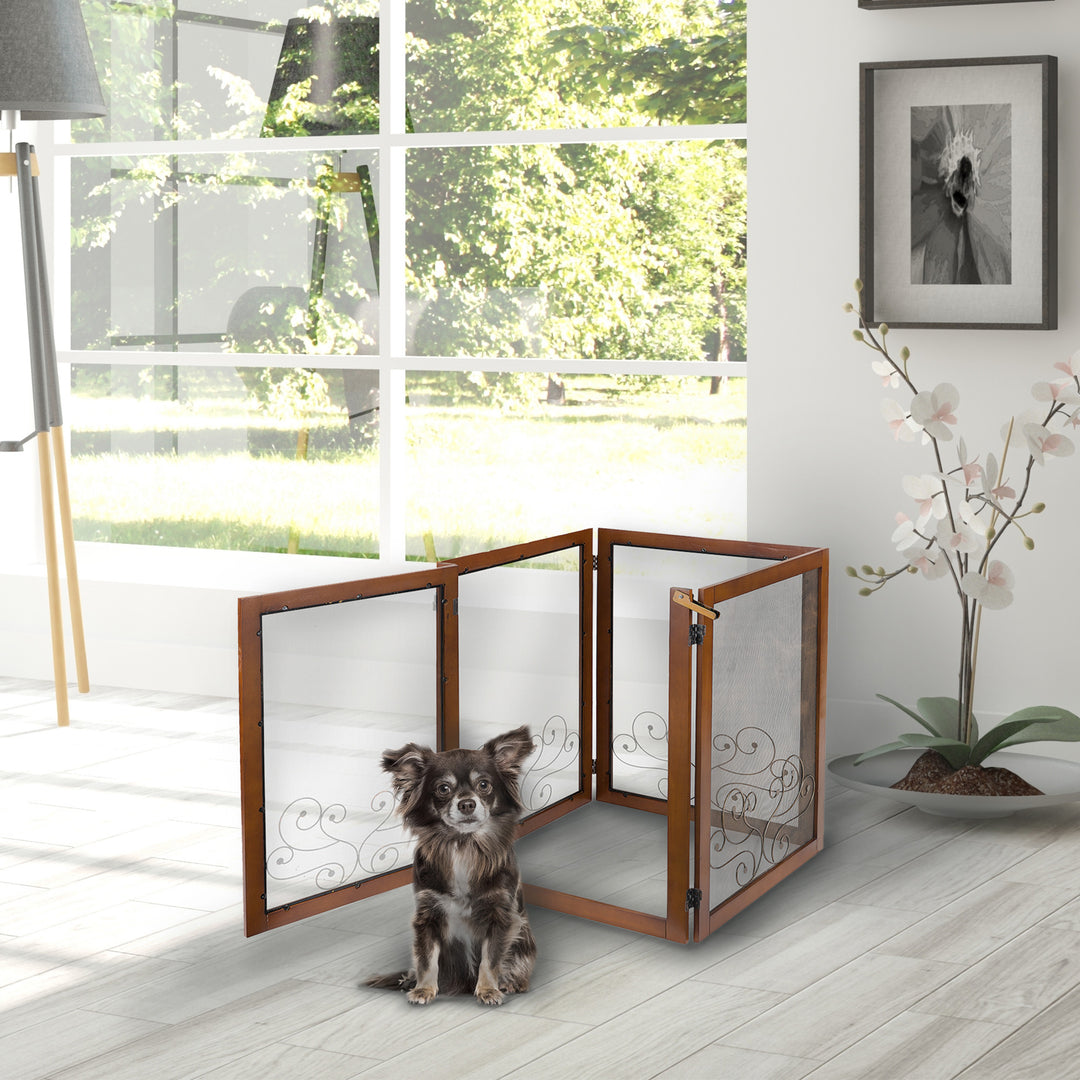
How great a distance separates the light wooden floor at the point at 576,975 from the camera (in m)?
→ 2.12

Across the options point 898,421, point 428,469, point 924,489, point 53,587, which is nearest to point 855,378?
point 898,421

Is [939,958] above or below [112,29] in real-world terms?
below

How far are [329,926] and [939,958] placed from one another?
38.6 inches

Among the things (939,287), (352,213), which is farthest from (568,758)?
(352,213)

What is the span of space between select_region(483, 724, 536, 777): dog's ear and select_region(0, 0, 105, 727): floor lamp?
1.90 meters

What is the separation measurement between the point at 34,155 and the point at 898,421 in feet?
7.66

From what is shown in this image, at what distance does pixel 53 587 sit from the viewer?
13.5ft

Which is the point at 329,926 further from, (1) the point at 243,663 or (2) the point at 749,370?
(2) the point at 749,370

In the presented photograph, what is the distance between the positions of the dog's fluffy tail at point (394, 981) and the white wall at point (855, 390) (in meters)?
1.58

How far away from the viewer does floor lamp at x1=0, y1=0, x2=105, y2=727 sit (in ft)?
12.8

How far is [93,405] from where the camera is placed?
15.7 feet

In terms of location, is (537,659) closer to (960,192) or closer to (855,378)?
(855,378)

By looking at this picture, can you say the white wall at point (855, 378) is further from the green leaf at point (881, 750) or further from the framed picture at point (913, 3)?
the green leaf at point (881, 750)

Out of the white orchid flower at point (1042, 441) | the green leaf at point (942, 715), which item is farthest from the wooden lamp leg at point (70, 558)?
the white orchid flower at point (1042, 441)
